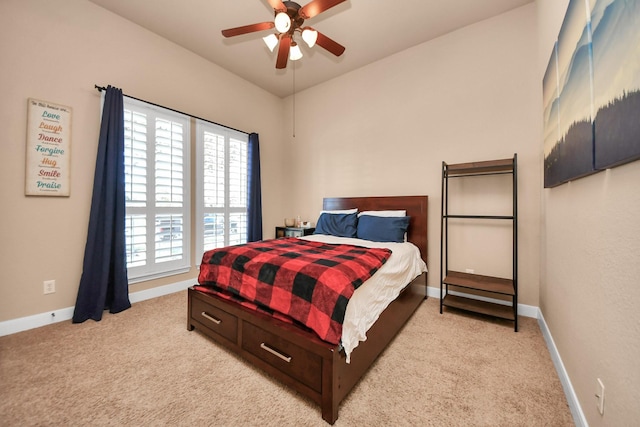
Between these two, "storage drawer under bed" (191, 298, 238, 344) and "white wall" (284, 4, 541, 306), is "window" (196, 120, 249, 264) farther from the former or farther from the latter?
"storage drawer under bed" (191, 298, 238, 344)

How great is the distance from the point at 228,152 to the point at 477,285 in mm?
3669

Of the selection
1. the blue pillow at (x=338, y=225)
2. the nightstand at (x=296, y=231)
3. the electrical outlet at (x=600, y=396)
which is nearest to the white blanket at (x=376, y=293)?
the blue pillow at (x=338, y=225)

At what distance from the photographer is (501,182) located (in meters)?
2.68

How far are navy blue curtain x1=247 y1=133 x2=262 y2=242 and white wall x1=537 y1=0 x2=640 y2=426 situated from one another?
Answer: 3.58 m

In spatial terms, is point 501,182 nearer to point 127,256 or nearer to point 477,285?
point 477,285

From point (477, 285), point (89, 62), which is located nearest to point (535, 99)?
point (477, 285)

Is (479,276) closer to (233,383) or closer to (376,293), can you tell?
(376,293)

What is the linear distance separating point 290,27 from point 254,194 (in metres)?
2.43

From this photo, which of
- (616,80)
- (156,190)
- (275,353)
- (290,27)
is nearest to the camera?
(616,80)

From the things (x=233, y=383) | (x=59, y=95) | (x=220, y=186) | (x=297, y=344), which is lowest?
(x=233, y=383)

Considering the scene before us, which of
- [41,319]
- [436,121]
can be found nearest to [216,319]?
[41,319]

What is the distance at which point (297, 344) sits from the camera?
1.44 m

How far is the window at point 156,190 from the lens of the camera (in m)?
2.78

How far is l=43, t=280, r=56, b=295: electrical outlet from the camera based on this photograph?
2.30m
